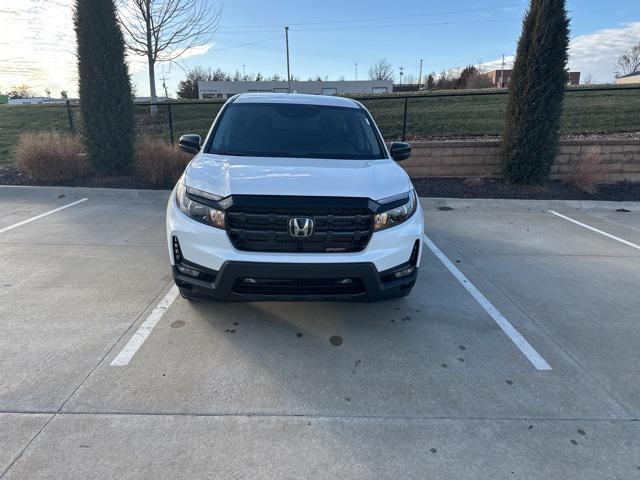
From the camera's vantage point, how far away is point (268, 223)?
2988mm

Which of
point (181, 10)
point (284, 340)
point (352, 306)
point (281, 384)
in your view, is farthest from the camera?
point (181, 10)

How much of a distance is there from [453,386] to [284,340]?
1266 mm

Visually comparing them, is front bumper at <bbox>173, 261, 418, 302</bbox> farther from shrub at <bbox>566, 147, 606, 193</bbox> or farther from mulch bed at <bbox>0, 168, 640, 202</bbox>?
shrub at <bbox>566, 147, 606, 193</bbox>

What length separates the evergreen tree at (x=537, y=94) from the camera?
8.48 m

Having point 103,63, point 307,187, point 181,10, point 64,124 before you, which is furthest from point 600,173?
point 64,124

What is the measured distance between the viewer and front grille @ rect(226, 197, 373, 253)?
2979mm

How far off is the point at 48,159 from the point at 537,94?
407 inches

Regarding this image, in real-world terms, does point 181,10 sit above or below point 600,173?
above

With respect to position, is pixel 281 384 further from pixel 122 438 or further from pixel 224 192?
pixel 224 192

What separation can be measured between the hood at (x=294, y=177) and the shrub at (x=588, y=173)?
7193 mm

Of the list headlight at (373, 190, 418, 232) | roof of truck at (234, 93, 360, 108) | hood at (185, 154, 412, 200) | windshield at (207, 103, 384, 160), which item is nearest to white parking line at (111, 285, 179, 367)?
hood at (185, 154, 412, 200)

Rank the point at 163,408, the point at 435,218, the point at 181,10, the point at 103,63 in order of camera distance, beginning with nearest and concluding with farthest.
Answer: the point at 163,408 < the point at 435,218 < the point at 103,63 < the point at 181,10

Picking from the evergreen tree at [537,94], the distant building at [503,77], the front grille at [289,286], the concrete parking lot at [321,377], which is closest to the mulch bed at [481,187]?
the evergreen tree at [537,94]

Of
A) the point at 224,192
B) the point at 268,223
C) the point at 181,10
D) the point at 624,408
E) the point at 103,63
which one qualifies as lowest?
the point at 624,408
